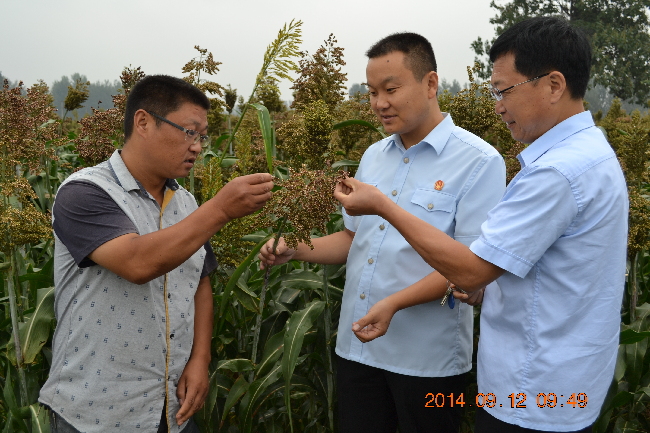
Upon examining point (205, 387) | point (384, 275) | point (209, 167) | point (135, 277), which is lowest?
point (205, 387)

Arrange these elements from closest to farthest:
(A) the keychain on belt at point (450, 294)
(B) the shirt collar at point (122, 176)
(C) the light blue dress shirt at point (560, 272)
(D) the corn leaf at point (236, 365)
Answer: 1. (C) the light blue dress shirt at point (560, 272)
2. (A) the keychain on belt at point (450, 294)
3. (B) the shirt collar at point (122, 176)
4. (D) the corn leaf at point (236, 365)

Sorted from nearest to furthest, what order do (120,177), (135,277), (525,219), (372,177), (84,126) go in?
(525,219) → (135,277) → (120,177) → (372,177) → (84,126)

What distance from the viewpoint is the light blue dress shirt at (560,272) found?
5.79 ft

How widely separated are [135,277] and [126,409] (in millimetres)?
539

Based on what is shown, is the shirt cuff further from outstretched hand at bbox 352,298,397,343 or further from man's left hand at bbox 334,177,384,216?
outstretched hand at bbox 352,298,397,343

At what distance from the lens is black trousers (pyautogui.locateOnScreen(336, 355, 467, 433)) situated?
2.43 meters

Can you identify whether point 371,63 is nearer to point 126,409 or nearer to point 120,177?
point 120,177

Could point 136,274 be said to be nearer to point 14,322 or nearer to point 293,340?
point 293,340

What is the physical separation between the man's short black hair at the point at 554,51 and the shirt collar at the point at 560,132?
0.08m

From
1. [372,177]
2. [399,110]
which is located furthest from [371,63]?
[372,177]

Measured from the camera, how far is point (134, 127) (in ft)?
7.70

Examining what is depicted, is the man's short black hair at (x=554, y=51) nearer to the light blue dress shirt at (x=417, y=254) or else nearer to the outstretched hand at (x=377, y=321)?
the light blue dress shirt at (x=417, y=254)

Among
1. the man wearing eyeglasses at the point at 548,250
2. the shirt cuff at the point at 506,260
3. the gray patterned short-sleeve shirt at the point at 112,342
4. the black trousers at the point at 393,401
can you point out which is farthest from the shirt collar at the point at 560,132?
the gray patterned short-sleeve shirt at the point at 112,342

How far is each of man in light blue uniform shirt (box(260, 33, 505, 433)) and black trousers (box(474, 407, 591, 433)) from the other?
37 centimetres
